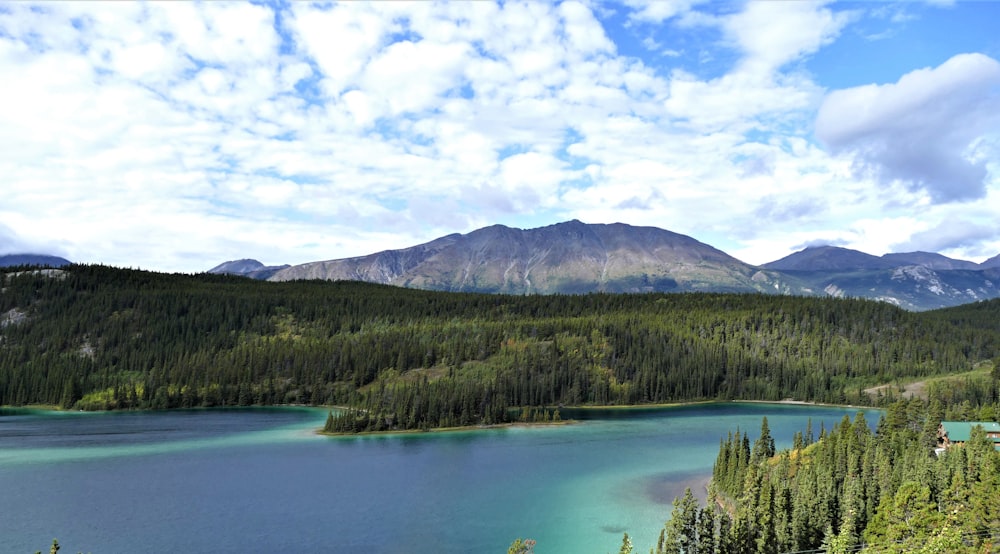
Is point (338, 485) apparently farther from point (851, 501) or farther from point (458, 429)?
point (851, 501)

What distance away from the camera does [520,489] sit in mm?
82000

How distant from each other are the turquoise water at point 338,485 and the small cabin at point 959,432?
28.8 metres

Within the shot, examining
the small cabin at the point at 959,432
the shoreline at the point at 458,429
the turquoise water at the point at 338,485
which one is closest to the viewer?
the turquoise water at the point at 338,485

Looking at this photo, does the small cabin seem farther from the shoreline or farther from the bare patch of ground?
the bare patch of ground

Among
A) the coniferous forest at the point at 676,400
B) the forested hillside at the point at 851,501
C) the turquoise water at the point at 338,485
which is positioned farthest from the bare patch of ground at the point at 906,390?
the forested hillside at the point at 851,501

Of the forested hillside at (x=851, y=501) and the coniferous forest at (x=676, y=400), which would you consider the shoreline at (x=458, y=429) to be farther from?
the forested hillside at (x=851, y=501)

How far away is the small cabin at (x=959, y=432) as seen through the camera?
267 ft

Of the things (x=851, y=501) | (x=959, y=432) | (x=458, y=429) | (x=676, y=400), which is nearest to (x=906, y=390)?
(x=676, y=400)

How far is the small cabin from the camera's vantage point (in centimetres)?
8138

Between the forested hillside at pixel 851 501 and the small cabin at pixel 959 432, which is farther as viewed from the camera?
the small cabin at pixel 959 432

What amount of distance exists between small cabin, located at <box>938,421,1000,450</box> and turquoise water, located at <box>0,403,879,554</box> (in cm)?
2878

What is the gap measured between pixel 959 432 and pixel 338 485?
77.1 metres

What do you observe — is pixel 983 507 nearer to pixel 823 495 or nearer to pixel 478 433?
pixel 823 495

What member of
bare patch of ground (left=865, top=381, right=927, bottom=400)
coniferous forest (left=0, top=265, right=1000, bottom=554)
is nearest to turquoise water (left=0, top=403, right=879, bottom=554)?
coniferous forest (left=0, top=265, right=1000, bottom=554)
